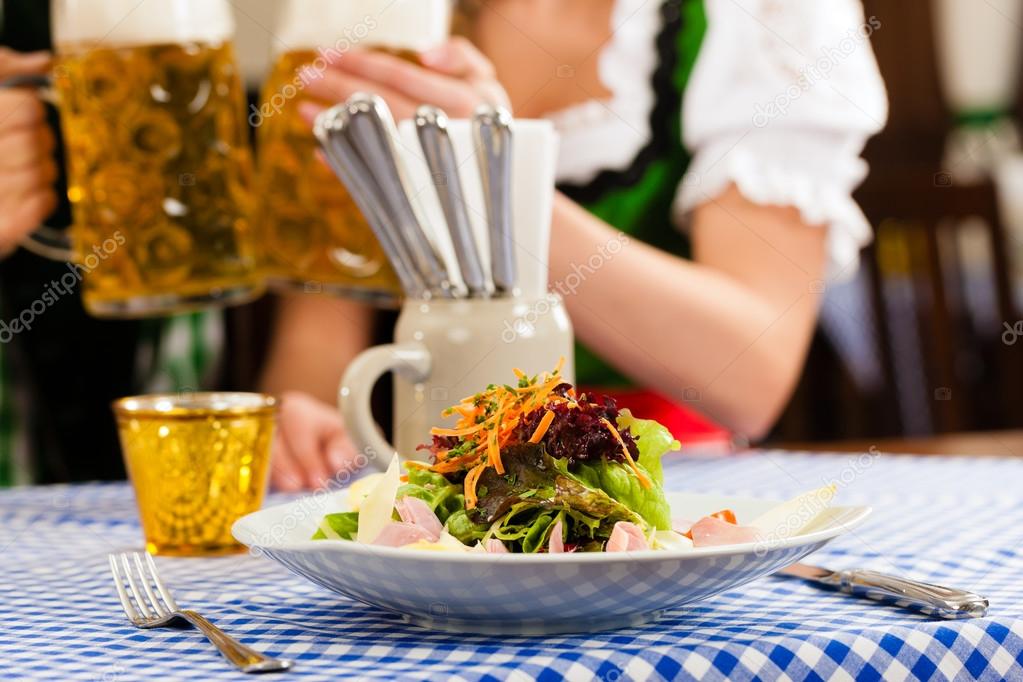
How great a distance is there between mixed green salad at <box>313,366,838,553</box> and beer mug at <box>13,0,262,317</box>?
408 mm

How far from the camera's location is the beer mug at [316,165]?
888mm

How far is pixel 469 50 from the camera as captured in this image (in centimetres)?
97

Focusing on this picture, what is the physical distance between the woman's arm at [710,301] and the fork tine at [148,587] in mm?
639

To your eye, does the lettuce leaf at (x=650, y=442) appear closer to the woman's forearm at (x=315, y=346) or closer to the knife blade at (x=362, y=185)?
the knife blade at (x=362, y=185)

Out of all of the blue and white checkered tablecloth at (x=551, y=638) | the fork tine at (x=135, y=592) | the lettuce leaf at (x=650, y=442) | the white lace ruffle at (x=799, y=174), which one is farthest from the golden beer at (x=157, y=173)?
the white lace ruffle at (x=799, y=174)

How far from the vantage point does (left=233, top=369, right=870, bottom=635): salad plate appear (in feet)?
1.44

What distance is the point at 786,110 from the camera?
50.3 inches

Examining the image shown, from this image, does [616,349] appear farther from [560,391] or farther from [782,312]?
[560,391]

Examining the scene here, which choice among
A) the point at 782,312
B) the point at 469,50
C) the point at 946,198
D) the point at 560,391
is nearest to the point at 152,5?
the point at 469,50

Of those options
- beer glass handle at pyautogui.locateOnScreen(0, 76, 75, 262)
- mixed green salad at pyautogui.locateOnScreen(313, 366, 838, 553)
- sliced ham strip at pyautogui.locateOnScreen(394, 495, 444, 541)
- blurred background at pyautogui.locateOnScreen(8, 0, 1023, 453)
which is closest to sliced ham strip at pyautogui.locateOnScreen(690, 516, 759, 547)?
mixed green salad at pyautogui.locateOnScreen(313, 366, 838, 553)

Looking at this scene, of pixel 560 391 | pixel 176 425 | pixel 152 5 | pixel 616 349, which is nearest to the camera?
pixel 560 391

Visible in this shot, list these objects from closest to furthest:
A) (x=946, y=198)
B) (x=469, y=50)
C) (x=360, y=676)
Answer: (x=360, y=676) < (x=469, y=50) < (x=946, y=198)

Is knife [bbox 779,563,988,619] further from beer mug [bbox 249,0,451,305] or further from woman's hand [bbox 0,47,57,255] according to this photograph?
woman's hand [bbox 0,47,57,255]

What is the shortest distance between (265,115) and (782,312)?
0.64 m
